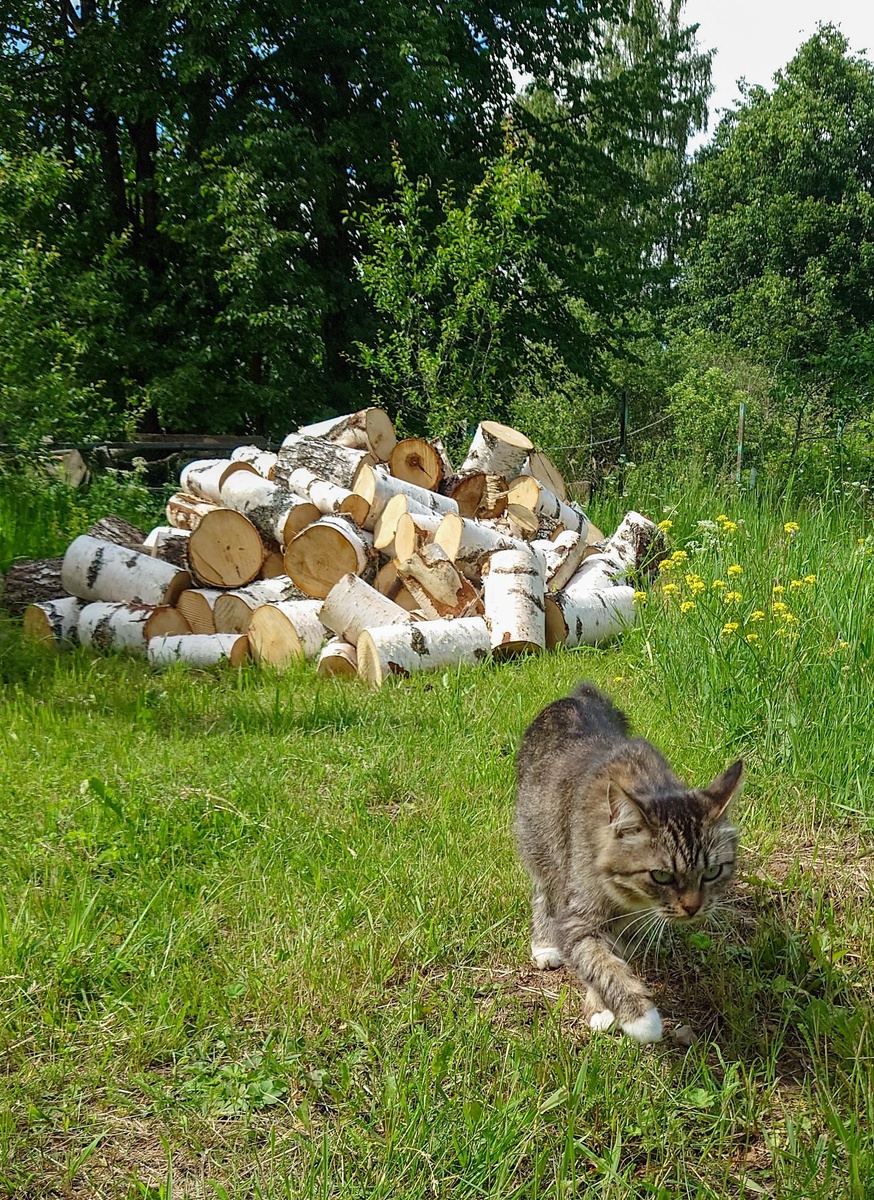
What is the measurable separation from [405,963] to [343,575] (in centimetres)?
396

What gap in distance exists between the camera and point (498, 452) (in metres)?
8.63

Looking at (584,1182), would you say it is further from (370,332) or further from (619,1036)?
(370,332)

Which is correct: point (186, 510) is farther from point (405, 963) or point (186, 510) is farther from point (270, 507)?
point (405, 963)

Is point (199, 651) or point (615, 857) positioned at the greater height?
point (615, 857)

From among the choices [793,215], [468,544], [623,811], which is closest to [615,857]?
[623,811]

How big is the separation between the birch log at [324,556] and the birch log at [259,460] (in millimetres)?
1503

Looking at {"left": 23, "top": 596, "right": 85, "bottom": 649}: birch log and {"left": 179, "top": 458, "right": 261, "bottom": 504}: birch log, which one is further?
{"left": 179, "top": 458, "right": 261, "bottom": 504}: birch log

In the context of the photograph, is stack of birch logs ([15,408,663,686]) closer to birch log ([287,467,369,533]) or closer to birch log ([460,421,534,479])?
birch log ([287,467,369,533])

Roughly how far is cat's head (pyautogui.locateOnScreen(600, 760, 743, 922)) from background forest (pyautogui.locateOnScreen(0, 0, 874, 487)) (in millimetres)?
7058

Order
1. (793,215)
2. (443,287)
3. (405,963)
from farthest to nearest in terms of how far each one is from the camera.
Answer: (793,215) → (443,287) → (405,963)

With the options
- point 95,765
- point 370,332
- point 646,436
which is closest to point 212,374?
point 370,332

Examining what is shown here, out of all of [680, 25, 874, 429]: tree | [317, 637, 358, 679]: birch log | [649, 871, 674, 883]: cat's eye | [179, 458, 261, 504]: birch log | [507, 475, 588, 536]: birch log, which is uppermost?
[680, 25, 874, 429]: tree

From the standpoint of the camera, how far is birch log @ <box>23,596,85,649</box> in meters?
6.57

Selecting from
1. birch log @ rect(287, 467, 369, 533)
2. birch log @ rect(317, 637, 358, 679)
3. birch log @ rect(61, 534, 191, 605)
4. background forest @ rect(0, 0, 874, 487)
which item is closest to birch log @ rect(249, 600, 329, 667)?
birch log @ rect(317, 637, 358, 679)
